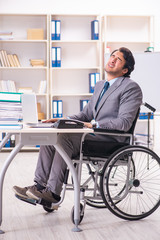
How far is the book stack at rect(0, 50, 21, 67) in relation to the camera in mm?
5934

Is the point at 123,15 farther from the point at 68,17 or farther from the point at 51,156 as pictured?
the point at 51,156

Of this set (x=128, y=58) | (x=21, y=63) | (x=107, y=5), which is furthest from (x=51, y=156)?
(x=107, y=5)

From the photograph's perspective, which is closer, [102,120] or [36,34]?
[102,120]

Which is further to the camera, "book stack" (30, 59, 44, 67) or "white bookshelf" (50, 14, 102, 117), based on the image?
"white bookshelf" (50, 14, 102, 117)

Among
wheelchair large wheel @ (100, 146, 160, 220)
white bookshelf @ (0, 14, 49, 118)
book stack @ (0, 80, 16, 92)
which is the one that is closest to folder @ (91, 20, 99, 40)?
white bookshelf @ (0, 14, 49, 118)

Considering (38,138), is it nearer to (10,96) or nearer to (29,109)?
(29,109)

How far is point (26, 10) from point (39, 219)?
4.39 m

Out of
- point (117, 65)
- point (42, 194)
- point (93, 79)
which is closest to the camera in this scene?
point (42, 194)

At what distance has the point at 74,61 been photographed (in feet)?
20.7

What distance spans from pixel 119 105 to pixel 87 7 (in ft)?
13.3

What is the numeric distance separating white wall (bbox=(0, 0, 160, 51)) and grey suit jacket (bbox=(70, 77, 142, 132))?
3.81 meters

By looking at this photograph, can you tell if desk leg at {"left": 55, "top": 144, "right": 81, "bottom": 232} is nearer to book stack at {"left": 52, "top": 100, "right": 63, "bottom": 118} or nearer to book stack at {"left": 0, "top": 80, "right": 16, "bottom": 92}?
book stack at {"left": 52, "top": 100, "right": 63, "bottom": 118}

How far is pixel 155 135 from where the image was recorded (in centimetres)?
648

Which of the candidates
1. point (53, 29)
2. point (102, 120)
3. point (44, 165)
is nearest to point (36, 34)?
point (53, 29)
